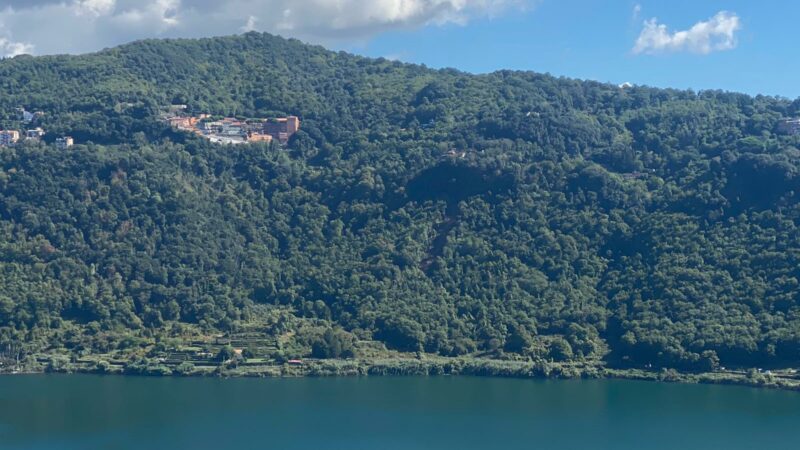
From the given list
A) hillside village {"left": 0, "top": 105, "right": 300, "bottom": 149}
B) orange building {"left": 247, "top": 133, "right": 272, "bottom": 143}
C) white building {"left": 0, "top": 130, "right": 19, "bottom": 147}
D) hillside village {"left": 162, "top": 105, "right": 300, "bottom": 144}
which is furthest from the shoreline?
orange building {"left": 247, "top": 133, "right": 272, "bottom": 143}

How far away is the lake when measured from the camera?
52812 millimetres

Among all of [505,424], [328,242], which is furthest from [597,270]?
[505,424]

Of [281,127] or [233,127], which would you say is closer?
[233,127]

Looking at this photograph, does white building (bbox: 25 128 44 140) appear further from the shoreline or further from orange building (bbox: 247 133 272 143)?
the shoreline

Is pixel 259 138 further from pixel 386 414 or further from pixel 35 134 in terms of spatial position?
pixel 386 414

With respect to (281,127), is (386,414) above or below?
below

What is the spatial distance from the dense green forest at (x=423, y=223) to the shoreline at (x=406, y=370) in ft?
5.62

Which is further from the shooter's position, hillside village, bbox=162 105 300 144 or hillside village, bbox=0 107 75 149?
hillside village, bbox=162 105 300 144

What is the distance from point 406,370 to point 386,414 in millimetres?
11503

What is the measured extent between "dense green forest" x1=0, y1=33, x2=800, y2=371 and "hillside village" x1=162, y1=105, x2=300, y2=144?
1.38m

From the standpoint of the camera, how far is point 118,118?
97562 millimetres

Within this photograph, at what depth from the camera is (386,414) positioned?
5756 centimetres

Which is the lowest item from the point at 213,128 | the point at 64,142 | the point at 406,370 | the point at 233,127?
the point at 406,370

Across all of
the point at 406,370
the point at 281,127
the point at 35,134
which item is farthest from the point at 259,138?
the point at 406,370
